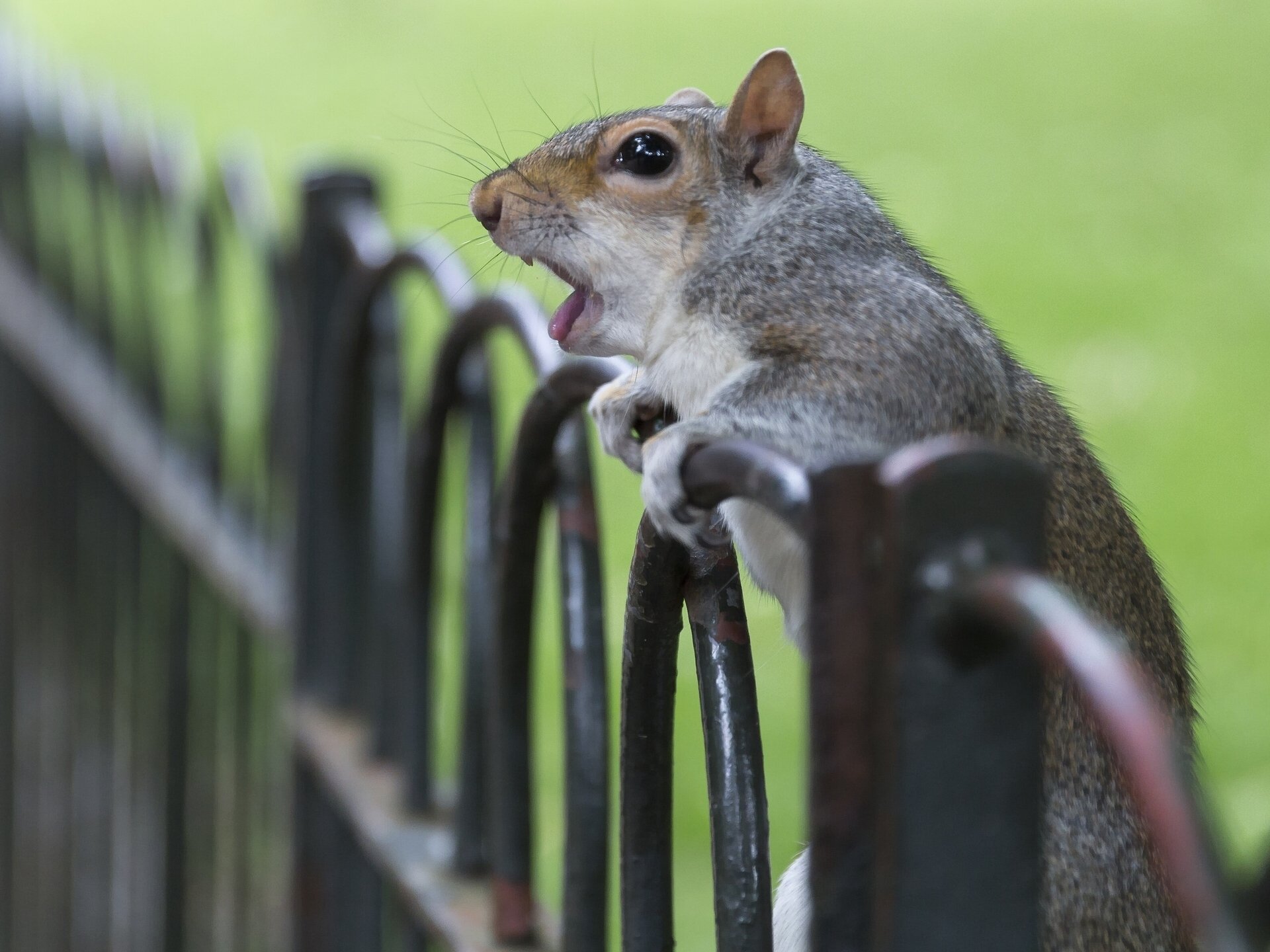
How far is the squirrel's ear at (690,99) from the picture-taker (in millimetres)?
1182

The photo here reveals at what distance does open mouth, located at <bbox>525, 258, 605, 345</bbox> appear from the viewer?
3.36 ft

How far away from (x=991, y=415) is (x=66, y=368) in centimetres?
218

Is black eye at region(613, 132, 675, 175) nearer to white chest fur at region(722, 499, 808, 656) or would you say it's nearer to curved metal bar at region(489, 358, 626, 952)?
curved metal bar at region(489, 358, 626, 952)

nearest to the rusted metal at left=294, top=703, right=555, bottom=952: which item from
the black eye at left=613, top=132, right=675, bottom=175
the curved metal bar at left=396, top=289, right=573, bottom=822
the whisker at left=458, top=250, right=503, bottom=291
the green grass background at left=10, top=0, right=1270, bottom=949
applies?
the curved metal bar at left=396, top=289, right=573, bottom=822

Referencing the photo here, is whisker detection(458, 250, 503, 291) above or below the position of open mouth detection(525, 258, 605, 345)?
above

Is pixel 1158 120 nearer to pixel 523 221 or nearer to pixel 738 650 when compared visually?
pixel 523 221

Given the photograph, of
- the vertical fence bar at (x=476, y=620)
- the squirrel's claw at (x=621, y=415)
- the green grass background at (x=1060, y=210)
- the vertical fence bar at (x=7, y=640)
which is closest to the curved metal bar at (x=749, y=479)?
the squirrel's claw at (x=621, y=415)

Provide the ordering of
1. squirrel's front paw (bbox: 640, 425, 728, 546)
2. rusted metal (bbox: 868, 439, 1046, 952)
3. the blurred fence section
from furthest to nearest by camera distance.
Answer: the blurred fence section
squirrel's front paw (bbox: 640, 425, 728, 546)
rusted metal (bbox: 868, 439, 1046, 952)

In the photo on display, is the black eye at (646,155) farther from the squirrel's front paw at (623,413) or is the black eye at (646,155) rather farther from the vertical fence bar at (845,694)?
the vertical fence bar at (845,694)

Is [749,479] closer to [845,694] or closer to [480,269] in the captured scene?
[845,694]

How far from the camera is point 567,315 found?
1.03m

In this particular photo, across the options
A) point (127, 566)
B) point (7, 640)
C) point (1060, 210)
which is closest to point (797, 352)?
point (127, 566)

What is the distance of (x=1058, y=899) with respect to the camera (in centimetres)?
88

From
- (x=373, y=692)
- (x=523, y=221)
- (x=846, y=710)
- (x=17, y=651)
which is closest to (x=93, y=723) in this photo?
(x=17, y=651)
